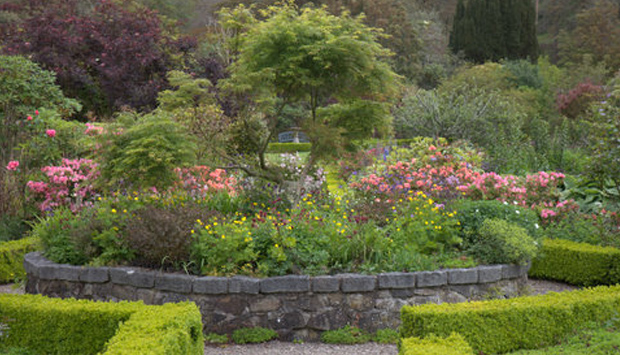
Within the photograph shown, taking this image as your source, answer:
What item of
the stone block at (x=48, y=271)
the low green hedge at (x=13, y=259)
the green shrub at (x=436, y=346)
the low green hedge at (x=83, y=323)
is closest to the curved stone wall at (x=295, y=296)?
the low green hedge at (x=83, y=323)

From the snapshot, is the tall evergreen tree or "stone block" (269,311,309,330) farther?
the tall evergreen tree

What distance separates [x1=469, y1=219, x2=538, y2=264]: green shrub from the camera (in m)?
6.43

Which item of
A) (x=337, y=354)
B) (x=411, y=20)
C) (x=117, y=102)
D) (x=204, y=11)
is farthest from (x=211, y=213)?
(x=204, y=11)

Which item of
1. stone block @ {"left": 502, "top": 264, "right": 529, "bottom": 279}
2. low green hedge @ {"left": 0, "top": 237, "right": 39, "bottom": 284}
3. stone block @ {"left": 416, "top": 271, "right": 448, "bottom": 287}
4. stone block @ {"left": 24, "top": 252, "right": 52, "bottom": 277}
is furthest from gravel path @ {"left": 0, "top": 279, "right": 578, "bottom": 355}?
low green hedge @ {"left": 0, "top": 237, "right": 39, "bottom": 284}

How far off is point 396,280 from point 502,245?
4.65 ft

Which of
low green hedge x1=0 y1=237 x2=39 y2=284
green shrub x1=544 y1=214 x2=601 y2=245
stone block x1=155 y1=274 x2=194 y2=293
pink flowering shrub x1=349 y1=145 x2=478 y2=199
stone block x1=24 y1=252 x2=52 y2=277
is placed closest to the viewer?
stone block x1=155 y1=274 x2=194 y2=293

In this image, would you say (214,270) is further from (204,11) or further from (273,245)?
(204,11)

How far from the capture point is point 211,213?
6801 mm

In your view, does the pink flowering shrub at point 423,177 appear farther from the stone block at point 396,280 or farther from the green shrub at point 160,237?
the green shrub at point 160,237

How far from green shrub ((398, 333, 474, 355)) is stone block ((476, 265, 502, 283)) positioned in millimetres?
1613

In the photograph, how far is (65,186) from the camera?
29.8ft

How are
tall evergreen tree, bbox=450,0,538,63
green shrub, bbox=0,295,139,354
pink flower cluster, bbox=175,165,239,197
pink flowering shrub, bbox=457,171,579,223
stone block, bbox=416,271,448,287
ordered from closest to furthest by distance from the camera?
green shrub, bbox=0,295,139,354
stone block, bbox=416,271,448,287
pink flower cluster, bbox=175,165,239,197
pink flowering shrub, bbox=457,171,579,223
tall evergreen tree, bbox=450,0,538,63

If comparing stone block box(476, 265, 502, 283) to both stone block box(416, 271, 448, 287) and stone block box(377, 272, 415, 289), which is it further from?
stone block box(377, 272, 415, 289)

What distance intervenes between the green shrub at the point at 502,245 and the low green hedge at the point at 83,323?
3.32m
